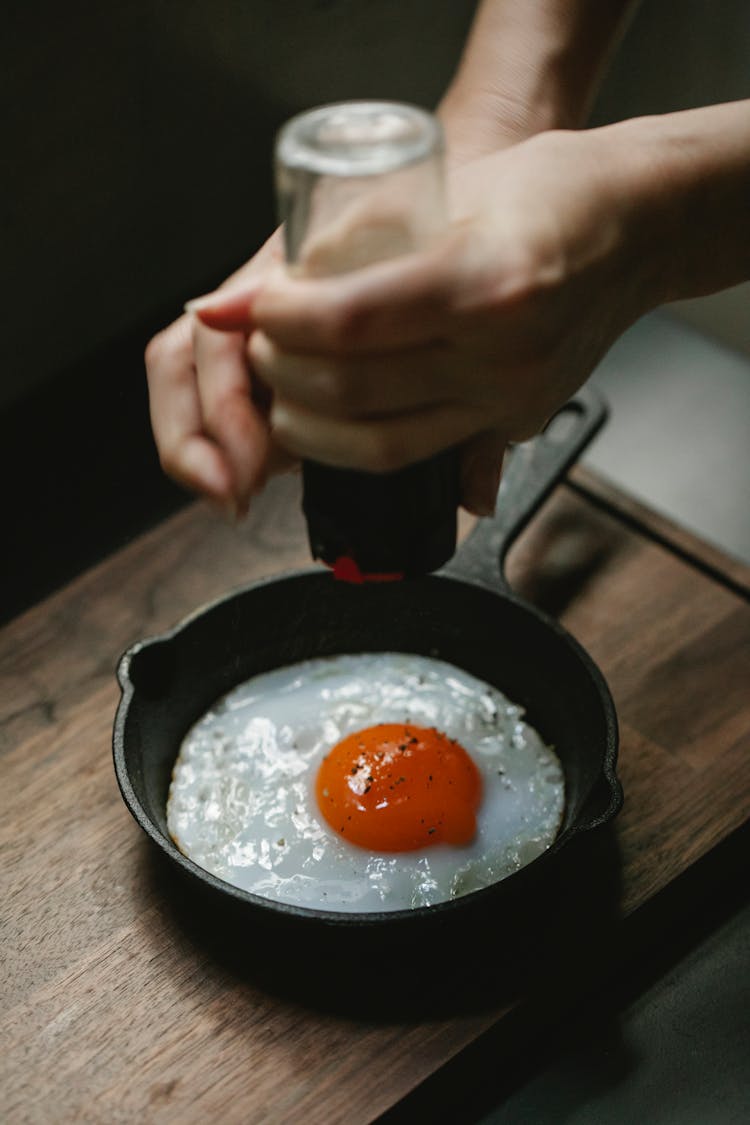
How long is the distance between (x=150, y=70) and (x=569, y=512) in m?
0.91

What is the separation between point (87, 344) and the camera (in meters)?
1.98

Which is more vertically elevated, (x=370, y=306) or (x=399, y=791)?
(x=370, y=306)

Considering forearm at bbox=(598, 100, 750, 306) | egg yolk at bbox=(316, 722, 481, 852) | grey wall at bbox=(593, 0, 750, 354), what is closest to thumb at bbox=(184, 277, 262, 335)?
forearm at bbox=(598, 100, 750, 306)

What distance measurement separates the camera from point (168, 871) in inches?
51.1

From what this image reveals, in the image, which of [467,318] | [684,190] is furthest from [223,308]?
[684,190]

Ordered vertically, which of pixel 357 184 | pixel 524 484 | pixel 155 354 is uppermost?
pixel 357 184

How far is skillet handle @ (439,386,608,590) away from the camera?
1.49 m

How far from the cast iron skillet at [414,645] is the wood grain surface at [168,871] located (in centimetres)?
9

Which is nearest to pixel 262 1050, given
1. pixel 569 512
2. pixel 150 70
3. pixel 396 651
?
pixel 396 651

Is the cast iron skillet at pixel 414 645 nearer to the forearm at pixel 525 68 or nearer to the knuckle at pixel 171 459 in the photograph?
the knuckle at pixel 171 459

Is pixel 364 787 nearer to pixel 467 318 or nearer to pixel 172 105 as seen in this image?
pixel 467 318

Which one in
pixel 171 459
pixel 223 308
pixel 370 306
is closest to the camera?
pixel 370 306

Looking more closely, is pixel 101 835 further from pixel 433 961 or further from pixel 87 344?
pixel 87 344

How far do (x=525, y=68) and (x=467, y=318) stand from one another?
667 millimetres
